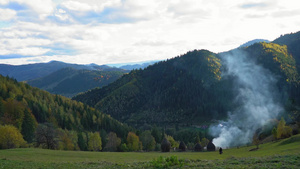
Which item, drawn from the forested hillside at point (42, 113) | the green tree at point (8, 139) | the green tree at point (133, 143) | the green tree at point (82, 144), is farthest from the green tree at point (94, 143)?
the green tree at point (8, 139)

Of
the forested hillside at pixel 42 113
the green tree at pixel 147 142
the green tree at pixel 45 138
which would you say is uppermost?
the forested hillside at pixel 42 113

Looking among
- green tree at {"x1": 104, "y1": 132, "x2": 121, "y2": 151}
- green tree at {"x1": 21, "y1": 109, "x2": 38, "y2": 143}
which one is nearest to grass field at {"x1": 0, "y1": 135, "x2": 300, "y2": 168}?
green tree at {"x1": 21, "y1": 109, "x2": 38, "y2": 143}

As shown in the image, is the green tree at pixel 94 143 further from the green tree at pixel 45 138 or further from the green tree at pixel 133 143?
the green tree at pixel 45 138

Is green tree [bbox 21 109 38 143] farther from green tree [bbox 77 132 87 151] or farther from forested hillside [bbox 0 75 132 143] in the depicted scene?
green tree [bbox 77 132 87 151]

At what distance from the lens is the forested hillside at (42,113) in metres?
121

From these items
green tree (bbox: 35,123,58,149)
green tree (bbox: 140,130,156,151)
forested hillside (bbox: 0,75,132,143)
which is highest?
forested hillside (bbox: 0,75,132,143)

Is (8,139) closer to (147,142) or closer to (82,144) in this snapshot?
(82,144)

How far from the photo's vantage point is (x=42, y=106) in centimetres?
15125

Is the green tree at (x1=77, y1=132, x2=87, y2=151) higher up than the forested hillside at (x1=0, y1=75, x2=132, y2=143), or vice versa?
the forested hillside at (x1=0, y1=75, x2=132, y2=143)

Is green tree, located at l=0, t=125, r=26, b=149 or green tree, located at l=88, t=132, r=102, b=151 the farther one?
green tree, located at l=88, t=132, r=102, b=151

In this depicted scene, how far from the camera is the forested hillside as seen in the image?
121 m

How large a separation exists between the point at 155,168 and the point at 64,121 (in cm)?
13437

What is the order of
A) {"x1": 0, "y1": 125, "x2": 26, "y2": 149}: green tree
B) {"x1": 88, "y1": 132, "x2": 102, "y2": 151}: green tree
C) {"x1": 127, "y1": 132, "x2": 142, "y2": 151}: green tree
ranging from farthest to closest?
{"x1": 127, "y1": 132, "x2": 142, "y2": 151}: green tree → {"x1": 88, "y1": 132, "x2": 102, "y2": 151}: green tree → {"x1": 0, "y1": 125, "x2": 26, "y2": 149}: green tree

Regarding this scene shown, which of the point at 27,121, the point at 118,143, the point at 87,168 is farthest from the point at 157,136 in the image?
the point at 87,168
